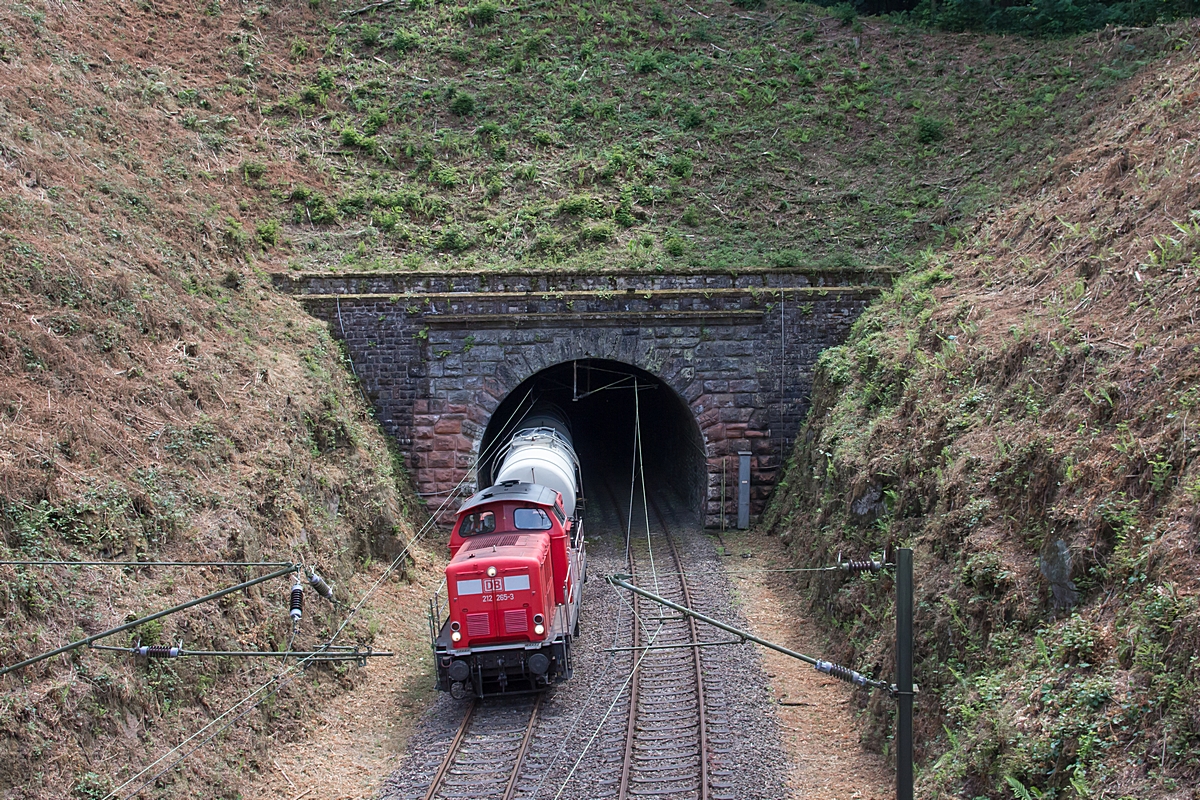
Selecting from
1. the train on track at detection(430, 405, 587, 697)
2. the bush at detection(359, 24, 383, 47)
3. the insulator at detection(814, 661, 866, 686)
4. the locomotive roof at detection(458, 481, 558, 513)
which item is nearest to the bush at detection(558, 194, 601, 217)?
the train on track at detection(430, 405, 587, 697)

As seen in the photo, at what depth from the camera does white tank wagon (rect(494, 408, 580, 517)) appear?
1672 cm

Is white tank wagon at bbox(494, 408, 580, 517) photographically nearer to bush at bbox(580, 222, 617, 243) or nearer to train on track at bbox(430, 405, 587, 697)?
train on track at bbox(430, 405, 587, 697)

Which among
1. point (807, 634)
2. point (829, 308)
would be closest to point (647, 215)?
point (829, 308)

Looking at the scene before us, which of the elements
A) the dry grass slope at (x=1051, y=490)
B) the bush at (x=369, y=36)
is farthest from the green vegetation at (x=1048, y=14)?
the bush at (x=369, y=36)

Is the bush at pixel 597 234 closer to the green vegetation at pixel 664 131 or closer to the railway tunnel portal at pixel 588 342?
the green vegetation at pixel 664 131

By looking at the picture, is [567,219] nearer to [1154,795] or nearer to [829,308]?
[829,308]

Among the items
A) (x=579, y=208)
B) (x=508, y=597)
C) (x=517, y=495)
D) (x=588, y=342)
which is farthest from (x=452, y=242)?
(x=508, y=597)

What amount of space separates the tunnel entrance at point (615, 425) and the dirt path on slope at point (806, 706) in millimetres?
4699

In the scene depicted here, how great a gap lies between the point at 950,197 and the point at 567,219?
10903 mm

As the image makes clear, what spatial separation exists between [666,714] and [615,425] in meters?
22.3

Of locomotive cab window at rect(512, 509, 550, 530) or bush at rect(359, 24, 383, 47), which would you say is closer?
locomotive cab window at rect(512, 509, 550, 530)

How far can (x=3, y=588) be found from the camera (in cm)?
942

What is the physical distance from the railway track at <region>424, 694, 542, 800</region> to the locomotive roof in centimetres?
312

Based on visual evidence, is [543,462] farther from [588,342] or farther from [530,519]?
[588,342]
